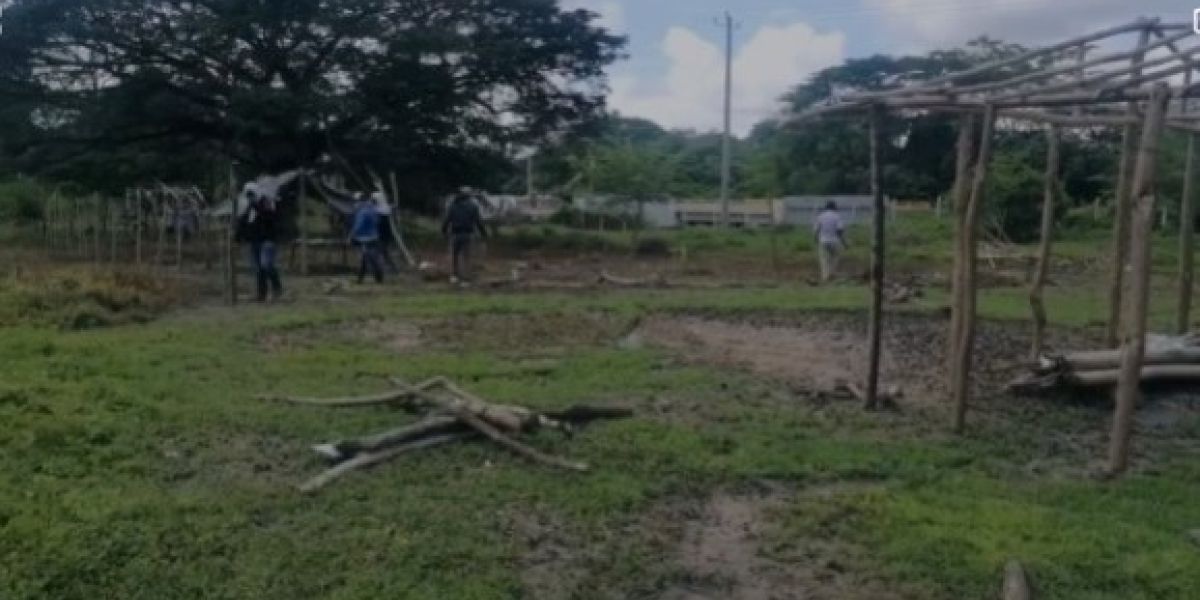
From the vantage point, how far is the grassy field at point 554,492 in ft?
18.5

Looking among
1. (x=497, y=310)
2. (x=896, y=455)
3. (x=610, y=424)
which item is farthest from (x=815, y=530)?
(x=497, y=310)

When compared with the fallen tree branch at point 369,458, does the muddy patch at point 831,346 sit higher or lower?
higher

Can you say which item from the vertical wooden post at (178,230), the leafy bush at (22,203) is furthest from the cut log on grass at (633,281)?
the leafy bush at (22,203)

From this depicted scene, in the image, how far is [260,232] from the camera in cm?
1716

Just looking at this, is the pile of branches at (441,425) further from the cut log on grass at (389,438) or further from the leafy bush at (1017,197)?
the leafy bush at (1017,197)

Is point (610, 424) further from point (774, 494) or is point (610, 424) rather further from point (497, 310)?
point (497, 310)

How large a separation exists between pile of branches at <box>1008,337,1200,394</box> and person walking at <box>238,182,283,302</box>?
10.7 meters

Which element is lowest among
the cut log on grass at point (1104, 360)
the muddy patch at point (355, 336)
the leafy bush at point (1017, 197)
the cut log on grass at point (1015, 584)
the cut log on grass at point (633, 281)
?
the cut log on grass at point (1015, 584)

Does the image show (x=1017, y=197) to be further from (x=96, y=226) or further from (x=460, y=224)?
(x=96, y=226)

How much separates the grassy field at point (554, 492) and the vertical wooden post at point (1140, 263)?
37cm

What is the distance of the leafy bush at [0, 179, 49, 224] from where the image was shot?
1625 inches

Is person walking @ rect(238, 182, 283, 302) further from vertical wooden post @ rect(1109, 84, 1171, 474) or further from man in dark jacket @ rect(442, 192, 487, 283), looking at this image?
vertical wooden post @ rect(1109, 84, 1171, 474)

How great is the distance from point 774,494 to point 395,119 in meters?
25.3

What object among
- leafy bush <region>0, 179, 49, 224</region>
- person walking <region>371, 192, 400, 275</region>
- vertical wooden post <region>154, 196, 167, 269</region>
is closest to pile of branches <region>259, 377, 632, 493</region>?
person walking <region>371, 192, 400, 275</region>
